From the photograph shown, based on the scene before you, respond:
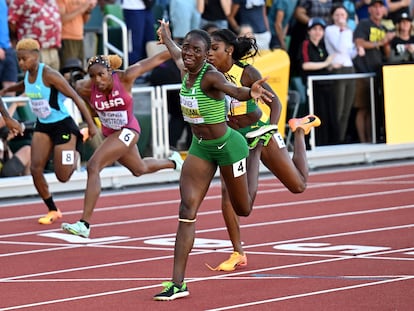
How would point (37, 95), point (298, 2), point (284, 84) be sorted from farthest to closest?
point (298, 2), point (284, 84), point (37, 95)

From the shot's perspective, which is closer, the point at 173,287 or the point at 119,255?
the point at 173,287

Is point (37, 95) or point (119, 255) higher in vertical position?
point (37, 95)

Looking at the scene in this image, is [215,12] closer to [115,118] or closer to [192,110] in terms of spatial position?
[115,118]

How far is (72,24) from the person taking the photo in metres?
18.8

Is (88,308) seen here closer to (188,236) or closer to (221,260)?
(188,236)

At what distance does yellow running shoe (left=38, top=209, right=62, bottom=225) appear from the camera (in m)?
14.5

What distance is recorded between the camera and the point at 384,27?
862 inches

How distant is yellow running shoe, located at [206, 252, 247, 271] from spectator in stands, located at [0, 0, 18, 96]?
7.56 meters

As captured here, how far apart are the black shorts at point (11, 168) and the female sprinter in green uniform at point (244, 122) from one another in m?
6.72

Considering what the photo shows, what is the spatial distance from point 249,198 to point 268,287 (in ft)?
2.87

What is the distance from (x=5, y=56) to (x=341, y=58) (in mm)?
6275

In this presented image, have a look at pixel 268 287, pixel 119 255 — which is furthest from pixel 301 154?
pixel 268 287

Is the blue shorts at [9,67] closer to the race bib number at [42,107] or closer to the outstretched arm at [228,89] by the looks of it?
the race bib number at [42,107]

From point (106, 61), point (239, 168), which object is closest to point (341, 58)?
point (106, 61)
